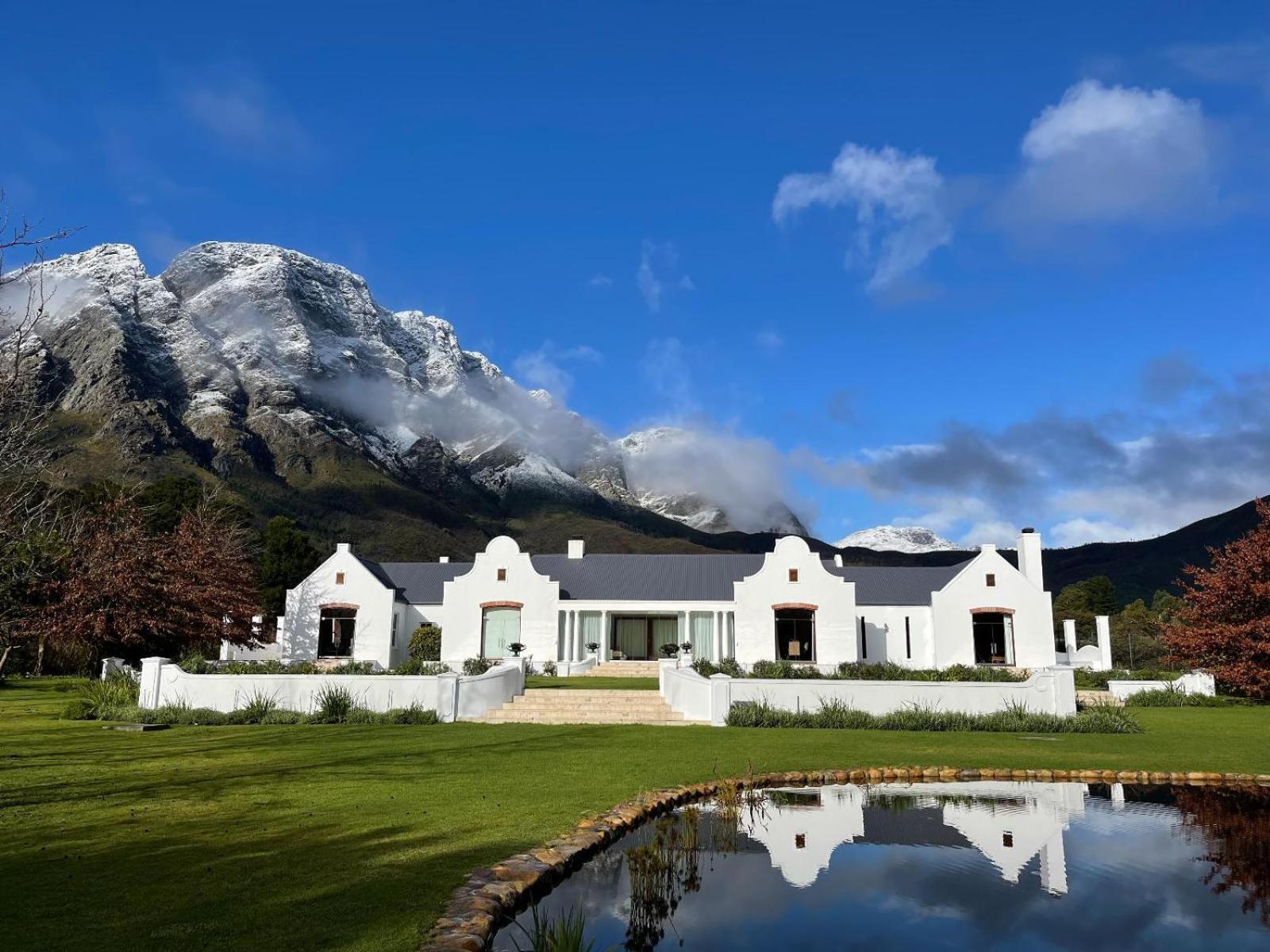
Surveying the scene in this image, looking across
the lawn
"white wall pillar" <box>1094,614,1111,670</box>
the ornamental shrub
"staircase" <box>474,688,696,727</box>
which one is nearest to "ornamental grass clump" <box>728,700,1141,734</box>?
the lawn

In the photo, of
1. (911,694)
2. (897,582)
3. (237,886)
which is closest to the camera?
(237,886)

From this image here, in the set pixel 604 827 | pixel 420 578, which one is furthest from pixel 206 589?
pixel 604 827

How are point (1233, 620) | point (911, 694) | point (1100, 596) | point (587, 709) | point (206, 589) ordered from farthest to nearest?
point (1100, 596) < point (206, 589) < point (1233, 620) < point (587, 709) < point (911, 694)

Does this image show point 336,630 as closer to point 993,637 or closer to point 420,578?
point 420,578

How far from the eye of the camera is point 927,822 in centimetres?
1100

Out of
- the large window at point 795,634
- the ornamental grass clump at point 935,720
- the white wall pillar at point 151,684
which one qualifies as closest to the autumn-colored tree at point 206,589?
the white wall pillar at point 151,684

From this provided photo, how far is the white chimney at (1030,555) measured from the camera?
3800cm

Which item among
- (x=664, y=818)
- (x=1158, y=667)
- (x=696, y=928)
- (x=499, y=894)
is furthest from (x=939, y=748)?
(x=1158, y=667)

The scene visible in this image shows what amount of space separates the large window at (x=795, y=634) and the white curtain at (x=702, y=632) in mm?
3259

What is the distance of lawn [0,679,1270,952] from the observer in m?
6.33

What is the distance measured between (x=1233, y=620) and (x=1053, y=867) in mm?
24531

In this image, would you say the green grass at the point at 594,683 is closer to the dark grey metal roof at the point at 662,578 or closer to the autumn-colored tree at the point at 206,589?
the dark grey metal roof at the point at 662,578

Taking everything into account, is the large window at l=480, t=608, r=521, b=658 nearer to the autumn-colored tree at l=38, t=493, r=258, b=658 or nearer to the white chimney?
the autumn-colored tree at l=38, t=493, r=258, b=658

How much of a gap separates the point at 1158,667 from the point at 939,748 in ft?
100
